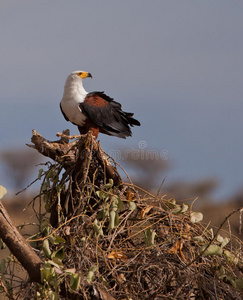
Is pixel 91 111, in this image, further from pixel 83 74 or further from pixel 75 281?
pixel 75 281

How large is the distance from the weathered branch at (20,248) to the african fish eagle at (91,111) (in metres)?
3.15

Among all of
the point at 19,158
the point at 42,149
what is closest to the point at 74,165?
the point at 42,149

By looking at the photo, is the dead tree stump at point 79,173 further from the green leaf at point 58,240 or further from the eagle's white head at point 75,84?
the eagle's white head at point 75,84

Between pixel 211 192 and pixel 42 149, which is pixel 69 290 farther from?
pixel 211 192

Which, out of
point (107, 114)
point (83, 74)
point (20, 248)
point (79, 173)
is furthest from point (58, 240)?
point (83, 74)

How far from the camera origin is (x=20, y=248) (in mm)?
3469

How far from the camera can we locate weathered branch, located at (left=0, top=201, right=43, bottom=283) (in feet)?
11.3

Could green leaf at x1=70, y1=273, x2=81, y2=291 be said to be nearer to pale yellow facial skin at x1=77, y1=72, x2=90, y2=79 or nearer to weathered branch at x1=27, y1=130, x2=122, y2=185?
weathered branch at x1=27, y1=130, x2=122, y2=185

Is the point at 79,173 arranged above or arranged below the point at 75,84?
below

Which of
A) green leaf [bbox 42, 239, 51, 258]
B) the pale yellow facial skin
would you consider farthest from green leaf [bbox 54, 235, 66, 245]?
the pale yellow facial skin

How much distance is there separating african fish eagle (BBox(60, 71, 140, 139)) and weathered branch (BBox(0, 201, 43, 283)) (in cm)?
315

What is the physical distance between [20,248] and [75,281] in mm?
498

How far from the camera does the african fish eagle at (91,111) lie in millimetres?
6535

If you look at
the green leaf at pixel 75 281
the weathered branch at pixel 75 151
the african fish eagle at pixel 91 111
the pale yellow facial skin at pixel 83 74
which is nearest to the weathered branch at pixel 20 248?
the green leaf at pixel 75 281
